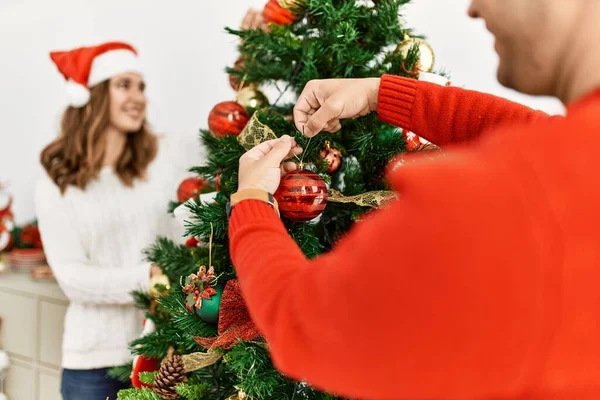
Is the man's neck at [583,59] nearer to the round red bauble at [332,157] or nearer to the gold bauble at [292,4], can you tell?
the round red bauble at [332,157]

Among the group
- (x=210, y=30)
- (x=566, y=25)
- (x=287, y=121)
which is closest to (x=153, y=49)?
(x=210, y=30)

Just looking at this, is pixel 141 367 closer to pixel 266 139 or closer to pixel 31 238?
pixel 266 139

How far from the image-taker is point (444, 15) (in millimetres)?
1560

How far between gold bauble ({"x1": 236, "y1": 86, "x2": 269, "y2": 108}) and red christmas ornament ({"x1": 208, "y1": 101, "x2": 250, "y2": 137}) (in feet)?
0.16

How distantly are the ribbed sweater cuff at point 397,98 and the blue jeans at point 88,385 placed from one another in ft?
3.98

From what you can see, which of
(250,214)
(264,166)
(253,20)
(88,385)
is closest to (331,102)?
(264,166)

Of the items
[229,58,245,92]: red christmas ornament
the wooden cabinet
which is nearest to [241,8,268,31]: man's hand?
[229,58,245,92]: red christmas ornament

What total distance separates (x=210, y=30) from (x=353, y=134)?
3.80ft

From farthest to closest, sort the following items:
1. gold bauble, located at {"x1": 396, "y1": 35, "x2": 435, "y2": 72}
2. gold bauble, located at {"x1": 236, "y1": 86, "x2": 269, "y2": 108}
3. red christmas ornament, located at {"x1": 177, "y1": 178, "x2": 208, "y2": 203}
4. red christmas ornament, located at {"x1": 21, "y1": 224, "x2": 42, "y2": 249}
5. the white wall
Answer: red christmas ornament, located at {"x1": 21, "y1": 224, "x2": 42, "y2": 249}, the white wall, red christmas ornament, located at {"x1": 177, "y1": 178, "x2": 208, "y2": 203}, gold bauble, located at {"x1": 236, "y1": 86, "x2": 269, "y2": 108}, gold bauble, located at {"x1": 396, "y1": 35, "x2": 435, "y2": 72}

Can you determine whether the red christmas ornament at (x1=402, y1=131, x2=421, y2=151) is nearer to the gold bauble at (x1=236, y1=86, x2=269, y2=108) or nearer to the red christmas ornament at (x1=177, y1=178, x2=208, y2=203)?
the gold bauble at (x1=236, y1=86, x2=269, y2=108)

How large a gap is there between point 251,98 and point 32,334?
54.1 inches

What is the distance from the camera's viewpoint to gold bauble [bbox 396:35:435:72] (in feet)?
3.33

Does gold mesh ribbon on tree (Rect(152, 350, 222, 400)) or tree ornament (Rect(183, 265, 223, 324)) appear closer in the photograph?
tree ornament (Rect(183, 265, 223, 324))

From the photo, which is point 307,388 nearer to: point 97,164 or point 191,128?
point 97,164
